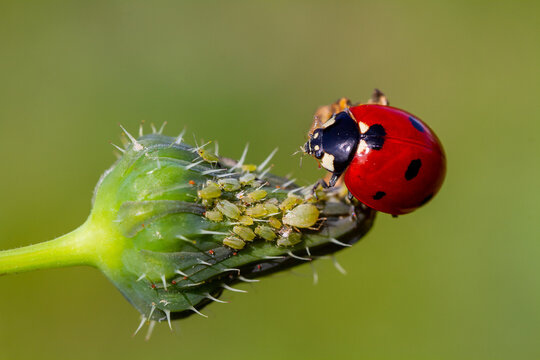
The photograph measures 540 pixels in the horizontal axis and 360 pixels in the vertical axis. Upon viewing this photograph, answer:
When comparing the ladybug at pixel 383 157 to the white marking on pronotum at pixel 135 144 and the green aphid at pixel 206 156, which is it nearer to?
the green aphid at pixel 206 156

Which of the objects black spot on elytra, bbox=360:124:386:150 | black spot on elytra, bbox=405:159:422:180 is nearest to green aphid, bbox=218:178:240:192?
black spot on elytra, bbox=360:124:386:150

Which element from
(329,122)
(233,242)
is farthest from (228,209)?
(329,122)

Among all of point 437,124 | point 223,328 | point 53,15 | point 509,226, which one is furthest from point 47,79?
point 509,226

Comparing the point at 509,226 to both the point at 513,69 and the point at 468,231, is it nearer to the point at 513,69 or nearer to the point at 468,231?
the point at 468,231

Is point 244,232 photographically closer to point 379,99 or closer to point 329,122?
point 329,122

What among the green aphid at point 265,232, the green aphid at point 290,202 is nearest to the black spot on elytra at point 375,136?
the green aphid at point 290,202

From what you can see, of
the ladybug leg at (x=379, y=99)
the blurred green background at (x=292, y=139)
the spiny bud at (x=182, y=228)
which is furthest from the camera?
the blurred green background at (x=292, y=139)

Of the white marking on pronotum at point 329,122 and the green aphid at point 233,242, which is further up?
the white marking on pronotum at point 329,122
